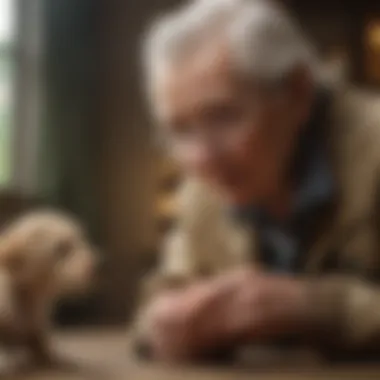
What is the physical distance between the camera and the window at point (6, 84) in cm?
96

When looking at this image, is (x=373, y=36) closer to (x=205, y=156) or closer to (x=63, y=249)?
(x=205, y=156)

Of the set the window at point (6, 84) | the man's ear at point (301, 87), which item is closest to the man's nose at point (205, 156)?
the man's ear at point (301, 87)

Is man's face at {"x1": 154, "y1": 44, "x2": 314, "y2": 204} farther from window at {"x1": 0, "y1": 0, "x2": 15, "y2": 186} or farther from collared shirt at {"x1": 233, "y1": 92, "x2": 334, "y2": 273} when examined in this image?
window at {"x1": 0, "y1": 0, "x2": 15, "y2": 186}

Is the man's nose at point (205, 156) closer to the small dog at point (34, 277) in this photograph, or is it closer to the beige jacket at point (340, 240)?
the beige jacket at point (340, 240)

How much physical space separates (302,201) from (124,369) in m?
0.28

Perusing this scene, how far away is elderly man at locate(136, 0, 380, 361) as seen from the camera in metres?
0.94

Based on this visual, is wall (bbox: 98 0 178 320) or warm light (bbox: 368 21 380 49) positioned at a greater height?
warm light (bbox: 368 21 380 49)

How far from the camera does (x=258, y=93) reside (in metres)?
0.96

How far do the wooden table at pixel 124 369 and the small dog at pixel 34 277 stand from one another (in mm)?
28

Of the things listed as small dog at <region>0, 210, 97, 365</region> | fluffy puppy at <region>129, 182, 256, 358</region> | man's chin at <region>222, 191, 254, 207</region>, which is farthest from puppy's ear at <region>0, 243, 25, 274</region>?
man's chin at <region>222, 191, 254, 207</region>

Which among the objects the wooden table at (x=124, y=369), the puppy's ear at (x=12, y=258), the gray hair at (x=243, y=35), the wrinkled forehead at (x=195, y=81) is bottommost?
the wooden table at (x=124, y=369)

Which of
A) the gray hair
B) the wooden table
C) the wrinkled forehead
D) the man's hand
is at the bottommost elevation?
the wooden table

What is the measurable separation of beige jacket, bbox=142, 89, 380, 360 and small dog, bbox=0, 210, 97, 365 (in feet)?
0.34

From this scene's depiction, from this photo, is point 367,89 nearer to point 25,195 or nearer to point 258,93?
point 258,93
